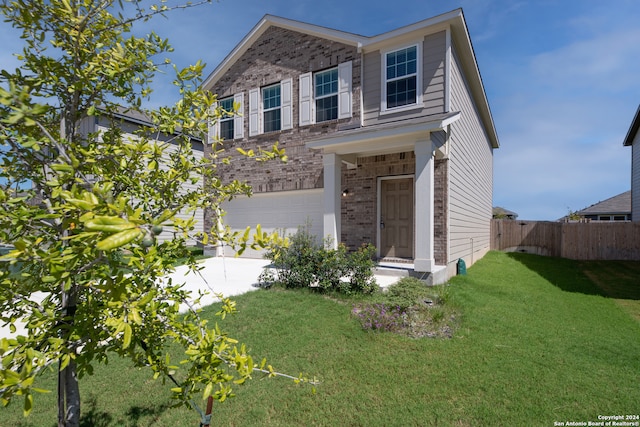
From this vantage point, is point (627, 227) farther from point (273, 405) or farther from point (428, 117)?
point (273, 405)

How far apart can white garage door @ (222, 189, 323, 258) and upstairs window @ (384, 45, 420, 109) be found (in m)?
3.52

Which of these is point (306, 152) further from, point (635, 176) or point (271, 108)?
point (635, 176)

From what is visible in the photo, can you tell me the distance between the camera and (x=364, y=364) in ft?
12.1

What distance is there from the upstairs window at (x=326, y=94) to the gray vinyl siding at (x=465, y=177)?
337 centimetres

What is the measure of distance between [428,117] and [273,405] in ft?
23.7

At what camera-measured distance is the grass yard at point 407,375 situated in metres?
2.85

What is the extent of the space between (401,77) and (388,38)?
1089 mm

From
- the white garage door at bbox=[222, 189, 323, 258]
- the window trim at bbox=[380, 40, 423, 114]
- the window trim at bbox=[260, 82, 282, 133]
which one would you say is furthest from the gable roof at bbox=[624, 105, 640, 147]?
the window trim at bbox=[260, 82, 282, 133]

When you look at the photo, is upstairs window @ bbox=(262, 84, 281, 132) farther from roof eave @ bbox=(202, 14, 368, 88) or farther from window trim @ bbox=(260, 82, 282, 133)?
roof eave @ bbox=(202, 14, 368, 88)

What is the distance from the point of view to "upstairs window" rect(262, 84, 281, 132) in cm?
1092

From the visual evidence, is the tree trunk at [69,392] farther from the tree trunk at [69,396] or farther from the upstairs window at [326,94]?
the upstairs window at [326,94]

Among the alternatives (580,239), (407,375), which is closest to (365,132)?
(407,375)

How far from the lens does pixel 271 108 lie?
436 inches

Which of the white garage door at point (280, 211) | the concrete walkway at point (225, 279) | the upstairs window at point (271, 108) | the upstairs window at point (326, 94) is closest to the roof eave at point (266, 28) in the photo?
the upstairs window at point (326, 94)
